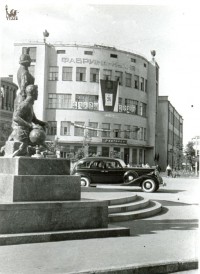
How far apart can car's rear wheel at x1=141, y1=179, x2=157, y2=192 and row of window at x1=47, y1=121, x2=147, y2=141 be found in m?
33.7

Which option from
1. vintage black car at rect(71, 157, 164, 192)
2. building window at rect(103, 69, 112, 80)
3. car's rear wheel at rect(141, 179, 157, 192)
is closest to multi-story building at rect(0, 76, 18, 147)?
vintage black car at rect(71, 157, 164, 192)

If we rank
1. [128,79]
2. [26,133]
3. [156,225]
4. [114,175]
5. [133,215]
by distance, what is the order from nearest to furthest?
1. [26,133]
2. [156,225]
3. [133,215]
4. [114,175]
5. [128,79]

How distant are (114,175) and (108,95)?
3856cm

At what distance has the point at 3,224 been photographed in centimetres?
711

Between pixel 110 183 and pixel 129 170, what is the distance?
1238mm

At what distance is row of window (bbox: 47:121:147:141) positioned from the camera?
56.6 meters

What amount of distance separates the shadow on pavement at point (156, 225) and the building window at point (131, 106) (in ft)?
165

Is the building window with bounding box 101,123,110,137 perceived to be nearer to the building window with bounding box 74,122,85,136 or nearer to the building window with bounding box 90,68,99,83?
the building window with bounding box 74,122,85,136

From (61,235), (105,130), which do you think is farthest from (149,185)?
(105,130)

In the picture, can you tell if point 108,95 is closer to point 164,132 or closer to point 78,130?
point 78,130

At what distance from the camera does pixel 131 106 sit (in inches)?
2424

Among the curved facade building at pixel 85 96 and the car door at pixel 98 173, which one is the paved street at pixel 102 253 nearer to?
the car door at pixel 98 173

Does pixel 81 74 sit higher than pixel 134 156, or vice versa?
pixel 81 74

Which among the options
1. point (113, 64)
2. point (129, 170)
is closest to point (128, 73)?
point (113, 64)
